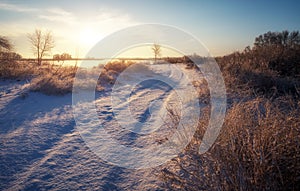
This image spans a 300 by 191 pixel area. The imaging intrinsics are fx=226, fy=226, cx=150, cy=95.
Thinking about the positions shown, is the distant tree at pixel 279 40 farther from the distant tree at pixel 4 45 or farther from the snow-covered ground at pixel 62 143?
the distant tree at pixel 4 45

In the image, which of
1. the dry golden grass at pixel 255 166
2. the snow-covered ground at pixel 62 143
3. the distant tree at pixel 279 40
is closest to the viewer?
the dry golden grass at pixel 255 166

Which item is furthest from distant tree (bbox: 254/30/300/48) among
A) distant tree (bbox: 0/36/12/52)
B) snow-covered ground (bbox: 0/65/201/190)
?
distant tree (bbox: 0/36/12/52)

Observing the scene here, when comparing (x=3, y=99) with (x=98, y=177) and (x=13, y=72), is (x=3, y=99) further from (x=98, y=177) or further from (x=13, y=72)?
(x=98, y=177)

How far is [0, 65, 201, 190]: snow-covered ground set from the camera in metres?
2.57

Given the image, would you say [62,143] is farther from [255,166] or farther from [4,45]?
[4,45]

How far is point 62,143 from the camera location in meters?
3.62

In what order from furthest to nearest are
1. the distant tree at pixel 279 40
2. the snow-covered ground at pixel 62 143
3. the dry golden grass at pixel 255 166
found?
the distant tree at pixel 279 40
the snow-covered ground at pixel 62 143
the dry golden grass at pixel 255 166

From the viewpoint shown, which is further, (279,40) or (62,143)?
(279,40)

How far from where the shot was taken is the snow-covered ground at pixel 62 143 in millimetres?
2570

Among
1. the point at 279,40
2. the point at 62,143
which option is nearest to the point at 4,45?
the point at 62,143

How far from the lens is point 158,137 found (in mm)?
3766

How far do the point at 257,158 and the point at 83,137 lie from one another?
114 inches

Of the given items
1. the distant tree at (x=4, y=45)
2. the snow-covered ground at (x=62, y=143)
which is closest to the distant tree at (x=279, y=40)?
the snow-covered ground at (x=62, y=143)

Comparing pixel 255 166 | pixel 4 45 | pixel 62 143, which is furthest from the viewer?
pixel 4 45
